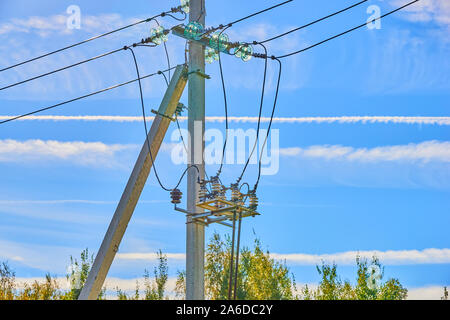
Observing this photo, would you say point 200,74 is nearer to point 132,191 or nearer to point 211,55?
point 211,55

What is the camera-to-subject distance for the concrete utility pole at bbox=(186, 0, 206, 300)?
1334cm

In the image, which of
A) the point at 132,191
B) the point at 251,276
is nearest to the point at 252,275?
the point at 251,276

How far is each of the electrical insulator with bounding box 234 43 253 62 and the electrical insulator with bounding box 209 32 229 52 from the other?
30 centimetres

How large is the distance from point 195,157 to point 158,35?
3303 mm

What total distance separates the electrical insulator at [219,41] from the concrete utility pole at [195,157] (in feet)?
0.87

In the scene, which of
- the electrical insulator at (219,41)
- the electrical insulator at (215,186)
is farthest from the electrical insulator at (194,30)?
the electrical insulator at (215,186)

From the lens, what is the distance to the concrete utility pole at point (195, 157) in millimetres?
13336

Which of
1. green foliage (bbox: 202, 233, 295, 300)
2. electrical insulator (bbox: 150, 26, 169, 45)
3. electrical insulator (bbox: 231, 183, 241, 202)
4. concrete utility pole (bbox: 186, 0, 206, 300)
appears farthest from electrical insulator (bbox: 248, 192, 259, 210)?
green foliage (bbox: 202, 233, 295, 300)

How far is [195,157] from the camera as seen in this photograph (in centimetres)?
1412

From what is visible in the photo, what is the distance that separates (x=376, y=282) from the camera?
38.5 m

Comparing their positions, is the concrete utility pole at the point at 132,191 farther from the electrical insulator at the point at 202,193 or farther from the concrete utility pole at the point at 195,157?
the electrical insulator at the point at 202,193

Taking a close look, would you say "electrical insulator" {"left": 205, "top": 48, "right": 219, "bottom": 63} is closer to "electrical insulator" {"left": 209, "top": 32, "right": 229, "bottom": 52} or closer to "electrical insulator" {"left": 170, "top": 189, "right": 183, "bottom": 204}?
"electrical insulator" {"left": 209, "top": 32, "right": 229, "bottom": 52}
